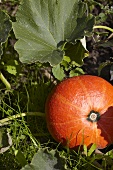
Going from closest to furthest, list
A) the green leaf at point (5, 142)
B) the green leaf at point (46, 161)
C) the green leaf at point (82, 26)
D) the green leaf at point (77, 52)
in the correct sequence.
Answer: the green leaf at point (46, 161) < the green leaf at point (5, 142) < the green leaf at point (82, 26) < the green leaf at point (77, 52)

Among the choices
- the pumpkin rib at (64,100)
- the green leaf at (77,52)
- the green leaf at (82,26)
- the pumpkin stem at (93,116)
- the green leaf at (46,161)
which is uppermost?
the green leaf at (82,26)

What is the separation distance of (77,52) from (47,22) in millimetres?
261

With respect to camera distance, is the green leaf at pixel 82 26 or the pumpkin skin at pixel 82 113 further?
the green leaf at pixel 82 26

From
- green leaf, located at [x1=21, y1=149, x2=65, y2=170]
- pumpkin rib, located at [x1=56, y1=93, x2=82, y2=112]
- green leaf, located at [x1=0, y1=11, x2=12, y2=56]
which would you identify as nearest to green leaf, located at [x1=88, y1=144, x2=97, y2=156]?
pumpkin rib, located at [x1=56, y1=93, x2=82, y2=112]

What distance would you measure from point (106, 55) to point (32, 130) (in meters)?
0.81

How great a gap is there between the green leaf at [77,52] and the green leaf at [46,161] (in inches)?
29.0

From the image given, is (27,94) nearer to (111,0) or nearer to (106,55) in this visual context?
(106,55)

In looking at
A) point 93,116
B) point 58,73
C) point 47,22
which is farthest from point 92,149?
point 47,22

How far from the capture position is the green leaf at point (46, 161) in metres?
2.02

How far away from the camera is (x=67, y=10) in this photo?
249 centimetres

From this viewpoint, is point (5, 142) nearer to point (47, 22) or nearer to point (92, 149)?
point (92, 149)

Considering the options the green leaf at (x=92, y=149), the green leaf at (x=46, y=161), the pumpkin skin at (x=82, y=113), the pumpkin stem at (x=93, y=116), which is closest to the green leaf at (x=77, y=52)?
the pumpkin skin at (x=82, y=113)

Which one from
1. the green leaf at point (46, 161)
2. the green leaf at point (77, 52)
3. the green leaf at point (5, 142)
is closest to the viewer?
the green leaf at point (46, 161)

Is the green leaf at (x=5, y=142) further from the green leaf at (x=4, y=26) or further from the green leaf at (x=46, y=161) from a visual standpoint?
the green leaf at (x=4, y=26)
